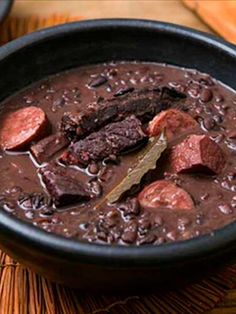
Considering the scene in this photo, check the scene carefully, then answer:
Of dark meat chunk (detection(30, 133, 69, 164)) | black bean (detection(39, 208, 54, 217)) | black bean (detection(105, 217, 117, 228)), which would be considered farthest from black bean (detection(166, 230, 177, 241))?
dark meat chunk (detection(30, 133, 69, 164))

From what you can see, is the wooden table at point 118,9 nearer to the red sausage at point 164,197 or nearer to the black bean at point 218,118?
the black bean at point 218,118

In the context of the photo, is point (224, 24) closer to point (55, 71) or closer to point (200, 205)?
point (55, 71)

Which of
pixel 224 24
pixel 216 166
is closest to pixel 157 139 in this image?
pixel 216 166

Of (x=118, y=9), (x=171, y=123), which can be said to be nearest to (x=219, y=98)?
(x=171, y=123)

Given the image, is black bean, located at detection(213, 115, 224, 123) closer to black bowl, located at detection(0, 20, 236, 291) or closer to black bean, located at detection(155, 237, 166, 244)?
black bowl, located at detection(0, 20, 236, 291)

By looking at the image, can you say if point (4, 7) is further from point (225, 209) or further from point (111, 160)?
point (225, 209)


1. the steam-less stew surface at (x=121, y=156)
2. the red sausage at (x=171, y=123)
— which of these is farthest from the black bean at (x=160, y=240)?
the red sausage at (x=171, y=123)
